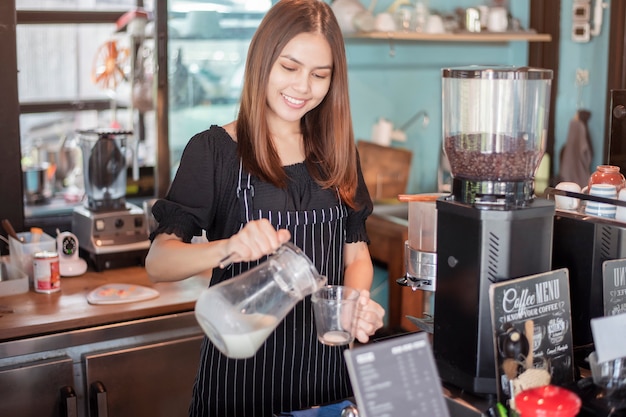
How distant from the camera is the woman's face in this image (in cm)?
202

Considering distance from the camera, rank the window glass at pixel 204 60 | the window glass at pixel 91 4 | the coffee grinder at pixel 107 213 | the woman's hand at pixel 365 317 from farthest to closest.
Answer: the window glass at pixel 204 60, the window glass at pixel 91 4, the coffee grinder at pixel 107 213, the woman's hand at pixel 365 317

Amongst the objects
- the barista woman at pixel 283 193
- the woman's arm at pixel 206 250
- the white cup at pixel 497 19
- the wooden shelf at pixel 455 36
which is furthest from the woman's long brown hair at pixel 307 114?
the white cup at pixel 497 19

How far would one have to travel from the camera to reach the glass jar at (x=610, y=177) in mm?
1950

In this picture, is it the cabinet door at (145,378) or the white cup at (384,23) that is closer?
the cabinet door at (145,378)

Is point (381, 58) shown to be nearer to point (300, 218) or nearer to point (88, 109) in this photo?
point (88, 109)

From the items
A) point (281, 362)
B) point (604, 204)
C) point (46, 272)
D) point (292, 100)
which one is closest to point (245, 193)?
point (292, 100)

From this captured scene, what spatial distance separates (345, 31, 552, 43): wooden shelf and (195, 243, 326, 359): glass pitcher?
8.62ft

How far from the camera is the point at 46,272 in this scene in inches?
115

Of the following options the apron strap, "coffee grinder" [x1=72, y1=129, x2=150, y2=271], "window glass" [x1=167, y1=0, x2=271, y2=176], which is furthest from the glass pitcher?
"window glass" [x1=167, y1=0, x2=271, y2=176]

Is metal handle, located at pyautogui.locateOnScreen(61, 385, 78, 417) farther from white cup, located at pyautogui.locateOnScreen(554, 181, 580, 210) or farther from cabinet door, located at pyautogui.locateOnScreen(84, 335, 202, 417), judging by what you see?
white cup, located at pyautogui.locateOnScreen(554, 181, 580, 210)

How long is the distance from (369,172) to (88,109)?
1.37m

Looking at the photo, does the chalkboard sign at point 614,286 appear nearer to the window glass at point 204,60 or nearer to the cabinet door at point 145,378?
the cabinet door at point 145,378

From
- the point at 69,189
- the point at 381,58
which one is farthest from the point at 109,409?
the point at 381,58

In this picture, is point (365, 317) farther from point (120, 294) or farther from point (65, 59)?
point (65, 59)
